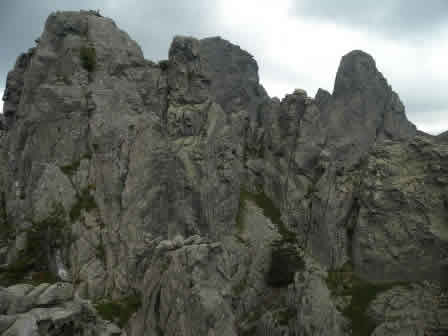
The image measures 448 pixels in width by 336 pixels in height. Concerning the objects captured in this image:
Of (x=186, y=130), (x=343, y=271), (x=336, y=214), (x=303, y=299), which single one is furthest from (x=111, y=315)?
(x=336, y=214)

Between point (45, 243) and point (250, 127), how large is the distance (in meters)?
34.8

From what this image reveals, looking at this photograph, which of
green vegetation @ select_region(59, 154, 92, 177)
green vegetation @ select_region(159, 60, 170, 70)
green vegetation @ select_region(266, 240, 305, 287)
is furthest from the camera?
green vegetation @ select_region(159, 60, 170, 70)

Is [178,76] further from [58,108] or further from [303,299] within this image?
[303,299]

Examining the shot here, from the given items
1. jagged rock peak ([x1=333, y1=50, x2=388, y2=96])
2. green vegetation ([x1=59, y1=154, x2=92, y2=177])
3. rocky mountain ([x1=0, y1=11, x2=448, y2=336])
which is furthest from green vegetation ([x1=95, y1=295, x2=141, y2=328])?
jagged rock peak ([x1=333, y1=50, x2=388, y2=96])

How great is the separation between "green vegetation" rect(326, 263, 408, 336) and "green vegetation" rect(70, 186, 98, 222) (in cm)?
3111

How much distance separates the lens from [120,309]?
32.3 m

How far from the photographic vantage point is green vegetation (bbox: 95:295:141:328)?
31.1 metres

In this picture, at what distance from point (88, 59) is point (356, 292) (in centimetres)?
4543

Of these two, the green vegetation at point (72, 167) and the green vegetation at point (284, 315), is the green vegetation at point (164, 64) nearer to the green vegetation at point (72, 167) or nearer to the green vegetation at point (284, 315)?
the green vegetation at point (72, 167)

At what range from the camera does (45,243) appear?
116ft

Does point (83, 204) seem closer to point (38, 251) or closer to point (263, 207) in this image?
point (38, 251)

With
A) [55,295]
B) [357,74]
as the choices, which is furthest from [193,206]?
[357,74]

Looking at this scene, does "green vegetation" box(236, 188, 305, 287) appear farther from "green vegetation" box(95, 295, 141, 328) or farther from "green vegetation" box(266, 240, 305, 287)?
"green vegetation" box(95, 295, 141, 328)

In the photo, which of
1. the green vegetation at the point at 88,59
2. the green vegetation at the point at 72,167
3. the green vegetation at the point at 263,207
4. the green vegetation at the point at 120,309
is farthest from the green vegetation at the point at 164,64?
the green vegetation at the point at 120,309
